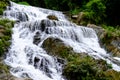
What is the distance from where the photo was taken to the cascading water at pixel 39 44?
11914 millimetres

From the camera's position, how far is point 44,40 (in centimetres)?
1441

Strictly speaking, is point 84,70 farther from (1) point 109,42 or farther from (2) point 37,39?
(1) point 109,42

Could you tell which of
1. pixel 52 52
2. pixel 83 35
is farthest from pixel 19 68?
pixel 83 35

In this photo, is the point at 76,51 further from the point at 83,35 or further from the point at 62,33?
the point at 83,35

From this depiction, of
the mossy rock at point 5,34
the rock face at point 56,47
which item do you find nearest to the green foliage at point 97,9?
the mossy rock at point 5,34

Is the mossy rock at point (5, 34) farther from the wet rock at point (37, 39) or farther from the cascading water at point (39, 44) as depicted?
the wet rock at point (37, 39)

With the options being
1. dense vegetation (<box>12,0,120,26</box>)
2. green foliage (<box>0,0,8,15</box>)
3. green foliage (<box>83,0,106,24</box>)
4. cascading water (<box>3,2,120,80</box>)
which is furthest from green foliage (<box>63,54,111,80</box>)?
green foliage (<box>83,0,106,24</box>)

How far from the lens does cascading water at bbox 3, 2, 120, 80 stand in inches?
469

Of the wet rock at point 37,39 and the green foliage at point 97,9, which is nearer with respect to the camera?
the wet rock at point 37,39

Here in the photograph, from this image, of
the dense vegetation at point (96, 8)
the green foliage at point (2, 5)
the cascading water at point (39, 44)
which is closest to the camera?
the cascading water at point (39, 44)

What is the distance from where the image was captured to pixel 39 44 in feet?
47.8

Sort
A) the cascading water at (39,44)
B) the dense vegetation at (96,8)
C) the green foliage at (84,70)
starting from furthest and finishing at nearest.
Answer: the dense vegetation at (96,8) → the cascading water at (39,44) → the green foliage at (84,70)

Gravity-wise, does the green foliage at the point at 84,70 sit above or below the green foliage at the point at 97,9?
below

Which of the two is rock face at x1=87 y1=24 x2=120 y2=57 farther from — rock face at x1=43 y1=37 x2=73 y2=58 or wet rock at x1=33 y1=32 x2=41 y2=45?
wet rock at x1=33 y1=32 x2=41 y2=45
